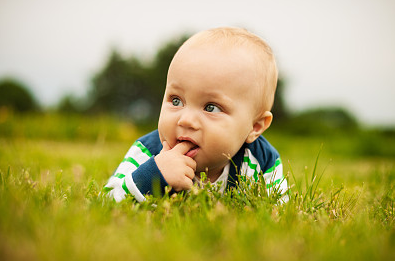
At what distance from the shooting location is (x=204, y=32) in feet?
7.04

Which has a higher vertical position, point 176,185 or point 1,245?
point 1,245

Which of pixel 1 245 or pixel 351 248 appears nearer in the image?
pixel 1 245

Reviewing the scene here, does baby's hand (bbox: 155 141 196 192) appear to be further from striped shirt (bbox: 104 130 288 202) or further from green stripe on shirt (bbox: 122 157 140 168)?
green stripe on shirt (bbox: 122 157 140 168)

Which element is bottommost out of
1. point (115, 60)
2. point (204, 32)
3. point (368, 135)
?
point (368, 135)

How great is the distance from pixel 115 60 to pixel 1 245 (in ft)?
50.2

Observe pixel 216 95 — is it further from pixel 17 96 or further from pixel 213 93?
pixel 17 96

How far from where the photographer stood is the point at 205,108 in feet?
6.46

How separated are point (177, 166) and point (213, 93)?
1.58ft

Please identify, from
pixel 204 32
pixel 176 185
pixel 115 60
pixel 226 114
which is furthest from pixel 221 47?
pixel 115 60

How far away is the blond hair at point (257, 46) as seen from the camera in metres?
2.05

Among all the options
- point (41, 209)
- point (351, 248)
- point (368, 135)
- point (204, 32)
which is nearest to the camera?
point (351, 248)

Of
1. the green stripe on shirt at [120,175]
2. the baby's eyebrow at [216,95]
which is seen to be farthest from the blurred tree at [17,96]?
the baby's eyebrow at [216,95]

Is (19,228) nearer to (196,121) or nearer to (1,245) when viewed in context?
(1,245)

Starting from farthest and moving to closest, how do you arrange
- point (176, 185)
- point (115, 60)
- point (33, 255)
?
point (115, 60), point (176, 185), point (33, 255)
